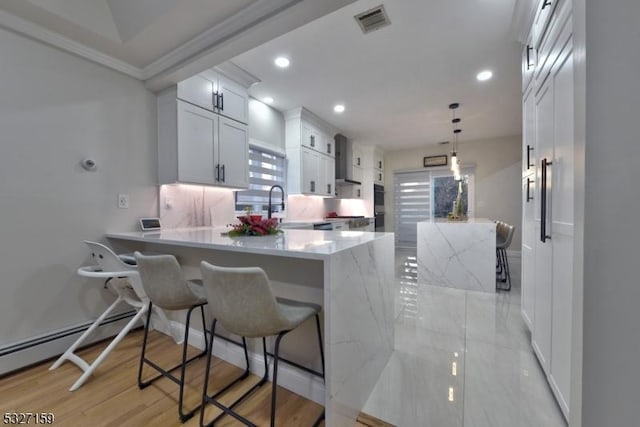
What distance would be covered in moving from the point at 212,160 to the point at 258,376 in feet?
6.79

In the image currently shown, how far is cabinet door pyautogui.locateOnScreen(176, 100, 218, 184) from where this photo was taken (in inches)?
96.7

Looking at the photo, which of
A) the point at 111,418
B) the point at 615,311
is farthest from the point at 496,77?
the point at 111,418

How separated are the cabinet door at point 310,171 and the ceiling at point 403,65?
0.68 m

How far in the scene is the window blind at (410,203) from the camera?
21.7ft

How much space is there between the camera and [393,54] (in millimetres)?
2572

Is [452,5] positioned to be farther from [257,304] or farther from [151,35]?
[257,304]

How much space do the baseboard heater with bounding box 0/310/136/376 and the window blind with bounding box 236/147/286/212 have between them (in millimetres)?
1803

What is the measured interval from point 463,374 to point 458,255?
80.6 inches

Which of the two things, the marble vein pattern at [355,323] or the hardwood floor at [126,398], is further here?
the hardwood floor at [126,398]

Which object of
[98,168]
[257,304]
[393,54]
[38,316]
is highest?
[393,54]

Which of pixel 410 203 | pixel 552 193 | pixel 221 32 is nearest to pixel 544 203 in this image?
pixel 552 193

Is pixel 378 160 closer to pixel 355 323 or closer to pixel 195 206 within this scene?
pixel 195 206

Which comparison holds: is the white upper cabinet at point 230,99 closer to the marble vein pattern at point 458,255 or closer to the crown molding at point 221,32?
the crown molding at point 221,32

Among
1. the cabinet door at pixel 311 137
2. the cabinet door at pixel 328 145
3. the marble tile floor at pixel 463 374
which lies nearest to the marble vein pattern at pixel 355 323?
the marble tile floor at pixel 463 374
